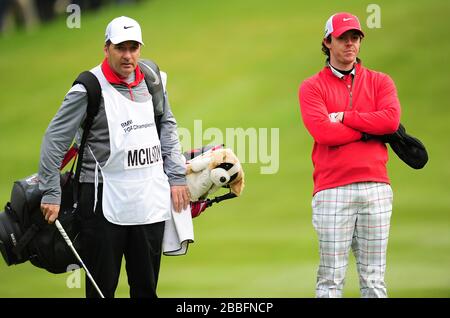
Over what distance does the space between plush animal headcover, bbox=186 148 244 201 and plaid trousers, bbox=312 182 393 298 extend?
513mm

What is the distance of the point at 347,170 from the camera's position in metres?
5.56

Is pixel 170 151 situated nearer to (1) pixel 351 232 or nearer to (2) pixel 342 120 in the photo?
(2) pixel 342 120

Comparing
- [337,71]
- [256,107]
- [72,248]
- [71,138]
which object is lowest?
[72,248]

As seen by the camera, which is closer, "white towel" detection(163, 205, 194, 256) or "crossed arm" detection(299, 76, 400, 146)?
"crossed arm" detection(299, 76, 400, 146)

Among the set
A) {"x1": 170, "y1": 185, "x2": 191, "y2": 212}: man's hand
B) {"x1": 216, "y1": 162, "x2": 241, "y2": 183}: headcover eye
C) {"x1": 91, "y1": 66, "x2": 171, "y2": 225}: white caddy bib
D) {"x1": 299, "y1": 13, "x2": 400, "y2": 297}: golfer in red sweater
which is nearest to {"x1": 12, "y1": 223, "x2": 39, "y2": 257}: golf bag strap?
{"x1": 91, "y1": 66, "x2": 171, "y2": 225}: white caddy bib

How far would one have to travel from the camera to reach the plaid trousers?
5.55 metres

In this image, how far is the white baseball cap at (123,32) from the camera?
544 centimetres

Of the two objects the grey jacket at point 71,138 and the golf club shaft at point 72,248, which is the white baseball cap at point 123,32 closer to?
the grey jacket at point 71,138

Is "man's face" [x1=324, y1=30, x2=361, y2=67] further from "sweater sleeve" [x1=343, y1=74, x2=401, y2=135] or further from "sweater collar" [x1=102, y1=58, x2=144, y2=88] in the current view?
"sweater collar" [x1=102, y1=58, x2=144, y2=88]

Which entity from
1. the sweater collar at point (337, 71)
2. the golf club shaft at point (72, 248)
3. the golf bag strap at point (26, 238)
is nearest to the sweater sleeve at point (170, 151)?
the golf club shaft at point (72, 248)

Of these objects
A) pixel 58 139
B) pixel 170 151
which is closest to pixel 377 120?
pixel 170 151

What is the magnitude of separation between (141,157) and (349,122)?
3.40 ft

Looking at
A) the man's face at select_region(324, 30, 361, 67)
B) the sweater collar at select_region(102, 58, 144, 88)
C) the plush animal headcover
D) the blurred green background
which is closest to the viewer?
the sweater collar at select_region(102, 58, 144, 88)

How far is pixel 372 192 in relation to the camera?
556cm
